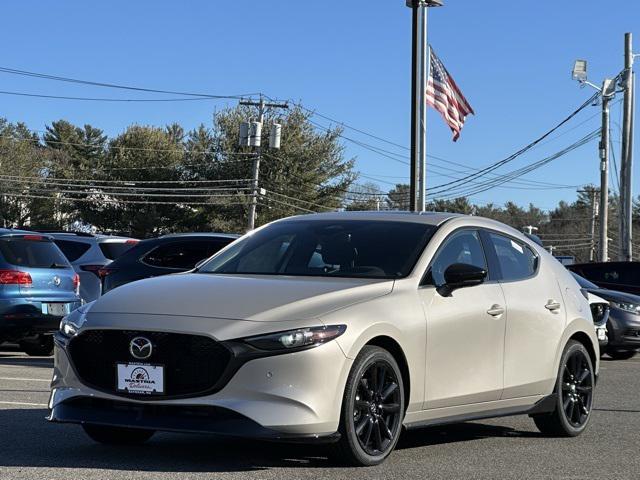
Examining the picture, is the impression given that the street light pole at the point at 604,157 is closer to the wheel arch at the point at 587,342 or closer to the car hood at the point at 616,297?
the car hood at the point at 616,297

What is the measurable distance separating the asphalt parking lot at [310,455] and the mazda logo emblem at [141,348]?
2.10ft

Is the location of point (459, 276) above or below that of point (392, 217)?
below

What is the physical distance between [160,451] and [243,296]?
127cm

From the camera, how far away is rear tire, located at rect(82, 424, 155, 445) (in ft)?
22.8

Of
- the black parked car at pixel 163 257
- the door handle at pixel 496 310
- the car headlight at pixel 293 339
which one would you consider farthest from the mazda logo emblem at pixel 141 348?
the black parked car at pixel 163 257

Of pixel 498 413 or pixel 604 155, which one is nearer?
pixel 498 413

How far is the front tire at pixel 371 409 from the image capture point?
6.17 meters

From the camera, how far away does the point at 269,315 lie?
19.8 feet

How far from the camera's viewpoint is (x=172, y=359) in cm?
603

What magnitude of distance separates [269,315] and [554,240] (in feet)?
357

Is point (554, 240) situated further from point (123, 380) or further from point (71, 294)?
point (123, 380)

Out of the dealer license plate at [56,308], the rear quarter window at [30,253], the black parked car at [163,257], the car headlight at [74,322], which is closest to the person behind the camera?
the car headlight at [74,322]

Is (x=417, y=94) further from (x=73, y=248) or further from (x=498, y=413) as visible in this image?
(x=498, y=413)

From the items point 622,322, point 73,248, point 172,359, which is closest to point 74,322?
point 172,359
